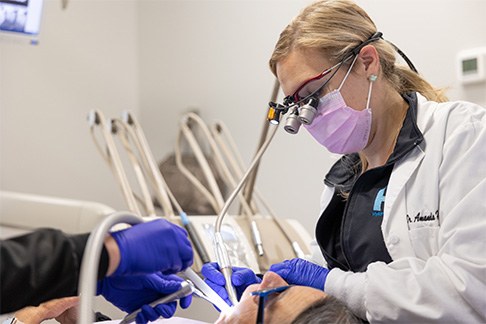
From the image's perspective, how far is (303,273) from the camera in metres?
1.43

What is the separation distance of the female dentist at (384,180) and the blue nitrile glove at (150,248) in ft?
1.36

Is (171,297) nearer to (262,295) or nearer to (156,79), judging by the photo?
(262,295)

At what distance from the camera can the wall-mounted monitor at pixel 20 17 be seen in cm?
188

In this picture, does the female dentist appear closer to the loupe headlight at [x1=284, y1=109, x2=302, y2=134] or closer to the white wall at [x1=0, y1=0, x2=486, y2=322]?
the loupe headlight at [x1=284, y1=109, x2=302, y2=134]

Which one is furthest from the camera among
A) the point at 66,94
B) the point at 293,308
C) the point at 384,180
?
the point at 66,94

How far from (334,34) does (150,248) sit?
77 centimetres

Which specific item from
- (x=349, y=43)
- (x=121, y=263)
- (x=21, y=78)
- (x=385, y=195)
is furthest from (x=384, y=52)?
(x=21, y=78)

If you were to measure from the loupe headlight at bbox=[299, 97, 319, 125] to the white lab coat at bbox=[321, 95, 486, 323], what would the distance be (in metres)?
0.24

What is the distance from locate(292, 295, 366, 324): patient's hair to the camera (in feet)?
4.16

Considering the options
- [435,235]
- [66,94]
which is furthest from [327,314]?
[66,94]

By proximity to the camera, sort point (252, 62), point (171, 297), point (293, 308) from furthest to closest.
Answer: point (252, 62) < point (293, 308) < point (171, 297)

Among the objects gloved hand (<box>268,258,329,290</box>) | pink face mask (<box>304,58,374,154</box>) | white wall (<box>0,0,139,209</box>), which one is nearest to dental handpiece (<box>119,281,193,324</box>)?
gloved hand (<box>268,258,329,290</box>)

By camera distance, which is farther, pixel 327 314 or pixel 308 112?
pixel 308 112

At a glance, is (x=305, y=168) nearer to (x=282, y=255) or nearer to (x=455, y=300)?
(x=282, y=255)
